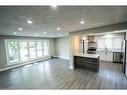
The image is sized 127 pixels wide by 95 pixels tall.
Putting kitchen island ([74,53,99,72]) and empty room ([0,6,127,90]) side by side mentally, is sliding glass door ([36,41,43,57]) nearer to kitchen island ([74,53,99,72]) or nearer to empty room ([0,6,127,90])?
empty room ([0,6,127,90])

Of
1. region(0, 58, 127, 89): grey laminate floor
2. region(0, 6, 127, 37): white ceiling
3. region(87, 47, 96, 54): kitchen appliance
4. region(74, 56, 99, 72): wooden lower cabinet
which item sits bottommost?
region(0, 58, 127, 89): grey laminate floor

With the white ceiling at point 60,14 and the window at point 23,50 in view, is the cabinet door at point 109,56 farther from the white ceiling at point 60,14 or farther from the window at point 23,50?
the window at point 23,50

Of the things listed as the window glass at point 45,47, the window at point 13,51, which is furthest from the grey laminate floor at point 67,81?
the window glass at point 45,47

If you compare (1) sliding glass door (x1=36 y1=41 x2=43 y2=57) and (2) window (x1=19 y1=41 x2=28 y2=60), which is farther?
(1) sliding glass door (x1=36 y1=41 x2=43 y2=57)

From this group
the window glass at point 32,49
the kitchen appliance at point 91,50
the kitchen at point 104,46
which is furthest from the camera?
the kitchen appliance at point 91,50

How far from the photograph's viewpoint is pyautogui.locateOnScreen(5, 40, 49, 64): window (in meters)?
6.39

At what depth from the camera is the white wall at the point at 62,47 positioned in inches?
358

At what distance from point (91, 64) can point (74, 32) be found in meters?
2.35

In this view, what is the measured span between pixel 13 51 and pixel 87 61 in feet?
19.2

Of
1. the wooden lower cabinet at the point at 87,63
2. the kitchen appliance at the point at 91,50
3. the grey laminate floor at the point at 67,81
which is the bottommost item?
the grey laminate floor at the point at 67,81

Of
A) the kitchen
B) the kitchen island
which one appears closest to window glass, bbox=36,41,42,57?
the kitchen

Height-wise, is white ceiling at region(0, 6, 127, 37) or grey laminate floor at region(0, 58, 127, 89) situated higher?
white ceiling at region(0, 6, 127, 37)
